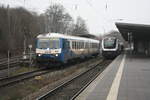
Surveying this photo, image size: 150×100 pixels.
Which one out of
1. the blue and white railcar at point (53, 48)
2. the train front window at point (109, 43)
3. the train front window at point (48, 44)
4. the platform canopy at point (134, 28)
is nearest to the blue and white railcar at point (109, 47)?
the train front window at point (109, 43)

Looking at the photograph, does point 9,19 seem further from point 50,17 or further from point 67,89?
point 67,89

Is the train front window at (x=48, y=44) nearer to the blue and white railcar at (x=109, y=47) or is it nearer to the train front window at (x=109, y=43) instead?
the blue and white railcar at (x=109, y=47)

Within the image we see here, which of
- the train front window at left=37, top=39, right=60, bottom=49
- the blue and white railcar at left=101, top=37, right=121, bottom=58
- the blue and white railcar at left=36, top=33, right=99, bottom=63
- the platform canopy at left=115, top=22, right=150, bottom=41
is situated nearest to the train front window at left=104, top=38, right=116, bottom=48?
the blue and white railcar at left=101, top=37, right=121, bottom=58

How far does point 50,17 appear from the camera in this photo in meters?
53.3

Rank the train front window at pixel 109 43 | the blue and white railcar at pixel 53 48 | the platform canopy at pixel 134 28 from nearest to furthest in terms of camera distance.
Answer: the blue and white railcar at pixel 53 48 → the platform canopy at pixel 134 28 → the train front window at pixel 109 43

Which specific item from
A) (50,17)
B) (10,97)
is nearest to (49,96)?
(10,97)

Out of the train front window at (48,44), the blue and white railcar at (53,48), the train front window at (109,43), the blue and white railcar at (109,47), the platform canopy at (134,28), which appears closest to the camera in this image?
the blue and white railcar at (53,48)

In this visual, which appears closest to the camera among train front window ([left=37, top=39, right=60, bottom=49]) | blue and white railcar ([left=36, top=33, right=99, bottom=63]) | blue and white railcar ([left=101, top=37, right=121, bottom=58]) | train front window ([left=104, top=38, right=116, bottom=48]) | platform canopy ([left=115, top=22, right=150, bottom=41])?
blue and white railcar ([left=36, top=33, right=99, bottom=63])

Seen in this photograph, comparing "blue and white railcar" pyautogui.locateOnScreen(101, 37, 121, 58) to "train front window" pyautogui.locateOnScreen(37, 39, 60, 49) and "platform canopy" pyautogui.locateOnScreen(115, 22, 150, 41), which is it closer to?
"platform canopy" pyautogui.locateOnScreen(115, 22, 150, 41)

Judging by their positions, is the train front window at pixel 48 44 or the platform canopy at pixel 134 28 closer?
the train front window at pixel 48 44

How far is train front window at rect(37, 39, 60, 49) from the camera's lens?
22.3m

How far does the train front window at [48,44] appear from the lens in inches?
877

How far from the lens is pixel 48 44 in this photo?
2253cm

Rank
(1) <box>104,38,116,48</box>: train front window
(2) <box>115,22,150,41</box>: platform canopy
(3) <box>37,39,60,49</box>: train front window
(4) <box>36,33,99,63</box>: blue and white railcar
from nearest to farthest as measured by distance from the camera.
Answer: (4) <box>36,33,99,63</box>: blue and white railcar < (3) <box>37,39,60,49</box>: train front window < (2) <box>115,22,150,41</box>: platform canopy < (1) <box>104,38,116,48</box>: train front window
